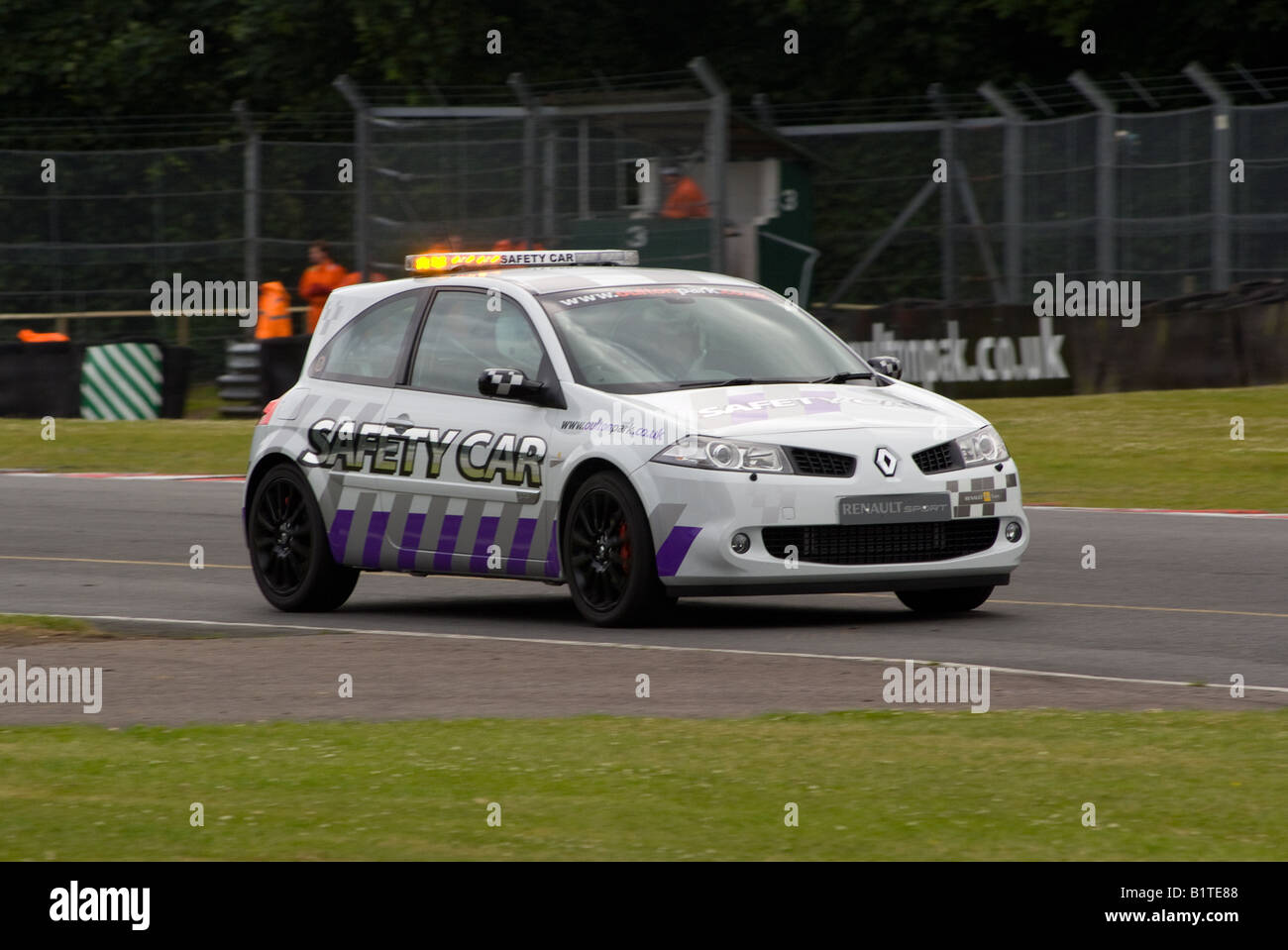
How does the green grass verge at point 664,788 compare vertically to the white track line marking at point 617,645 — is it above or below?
below

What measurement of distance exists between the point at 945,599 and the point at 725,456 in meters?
1.53

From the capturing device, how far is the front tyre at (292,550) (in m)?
12.5

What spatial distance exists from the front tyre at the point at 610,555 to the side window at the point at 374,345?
172 cm

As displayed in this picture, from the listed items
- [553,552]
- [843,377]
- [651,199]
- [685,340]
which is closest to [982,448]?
[843,377]

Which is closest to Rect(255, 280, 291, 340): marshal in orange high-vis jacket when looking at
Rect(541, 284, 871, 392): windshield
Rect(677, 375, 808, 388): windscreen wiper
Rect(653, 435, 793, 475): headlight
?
Rect(541, 284, 871, 392): windshield

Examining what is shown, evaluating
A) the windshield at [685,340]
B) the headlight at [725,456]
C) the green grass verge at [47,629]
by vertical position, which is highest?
the windshield at [685,340]

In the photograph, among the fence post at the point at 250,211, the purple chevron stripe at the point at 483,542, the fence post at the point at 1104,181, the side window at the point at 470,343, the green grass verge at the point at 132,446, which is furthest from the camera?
the fence post at the point at 250,211

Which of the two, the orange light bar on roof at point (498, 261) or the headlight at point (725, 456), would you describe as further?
the orange light bar on roof at point (498, 261)

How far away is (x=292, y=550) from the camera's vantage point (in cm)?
1267

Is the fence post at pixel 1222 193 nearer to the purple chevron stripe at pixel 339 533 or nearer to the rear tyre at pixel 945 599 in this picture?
the rear tyre at pixel 945 599

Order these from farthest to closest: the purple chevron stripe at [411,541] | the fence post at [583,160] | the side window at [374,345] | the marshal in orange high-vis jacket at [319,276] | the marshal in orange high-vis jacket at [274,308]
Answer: the marshal in orange high-vis jacket at [274,308] → the marshal in orange high-vis jacket at [319,276] → the fence post at [583,160] → the side window at [374,345] → the purple chevron stripe at [411,541]

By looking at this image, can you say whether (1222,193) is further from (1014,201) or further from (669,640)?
(669,640)

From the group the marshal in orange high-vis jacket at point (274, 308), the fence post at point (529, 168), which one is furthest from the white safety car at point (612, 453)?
the marshal in orange high-vis jacket at point (274, 308)

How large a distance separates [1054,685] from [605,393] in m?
3.06
